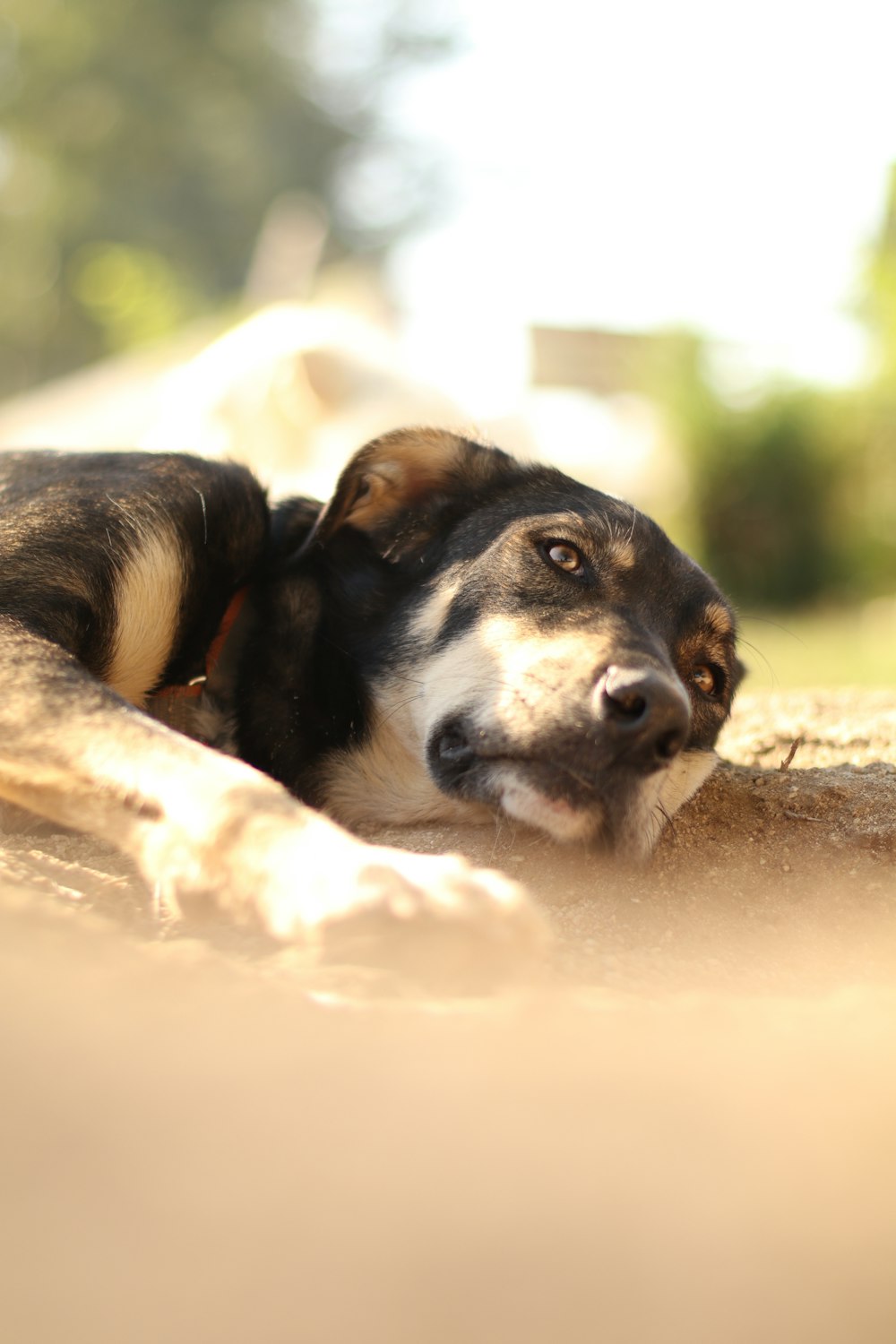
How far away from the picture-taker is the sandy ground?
1.22 meters

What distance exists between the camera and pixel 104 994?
1.65 m

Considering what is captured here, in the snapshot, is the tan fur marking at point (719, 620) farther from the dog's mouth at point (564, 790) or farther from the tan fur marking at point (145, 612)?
the tan fur marking at point (145, 612)

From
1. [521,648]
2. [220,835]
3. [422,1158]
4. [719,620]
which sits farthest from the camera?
[719,620]

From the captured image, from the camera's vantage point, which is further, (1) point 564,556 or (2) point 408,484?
(2) point 408,484

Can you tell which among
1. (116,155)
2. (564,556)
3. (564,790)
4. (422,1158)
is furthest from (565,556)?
(116,155)

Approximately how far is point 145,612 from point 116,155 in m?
45.6

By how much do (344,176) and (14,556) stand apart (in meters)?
47.9

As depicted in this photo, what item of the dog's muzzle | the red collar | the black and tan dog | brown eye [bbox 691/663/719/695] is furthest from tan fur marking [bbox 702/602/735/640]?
the red collar

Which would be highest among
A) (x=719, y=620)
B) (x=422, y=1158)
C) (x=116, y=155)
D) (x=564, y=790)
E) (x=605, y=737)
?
(x=116, y=155)

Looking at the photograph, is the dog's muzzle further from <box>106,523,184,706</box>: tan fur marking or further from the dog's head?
<box>106,523,184,706</box>: tan fur marking

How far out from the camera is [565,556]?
3295mm

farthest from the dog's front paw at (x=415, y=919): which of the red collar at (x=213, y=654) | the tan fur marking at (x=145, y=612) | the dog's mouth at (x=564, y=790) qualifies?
the red collar at (x=213, y=654)

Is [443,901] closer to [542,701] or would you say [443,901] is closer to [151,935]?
[151,935]

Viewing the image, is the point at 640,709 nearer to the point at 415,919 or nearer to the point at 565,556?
the point at 565,556
